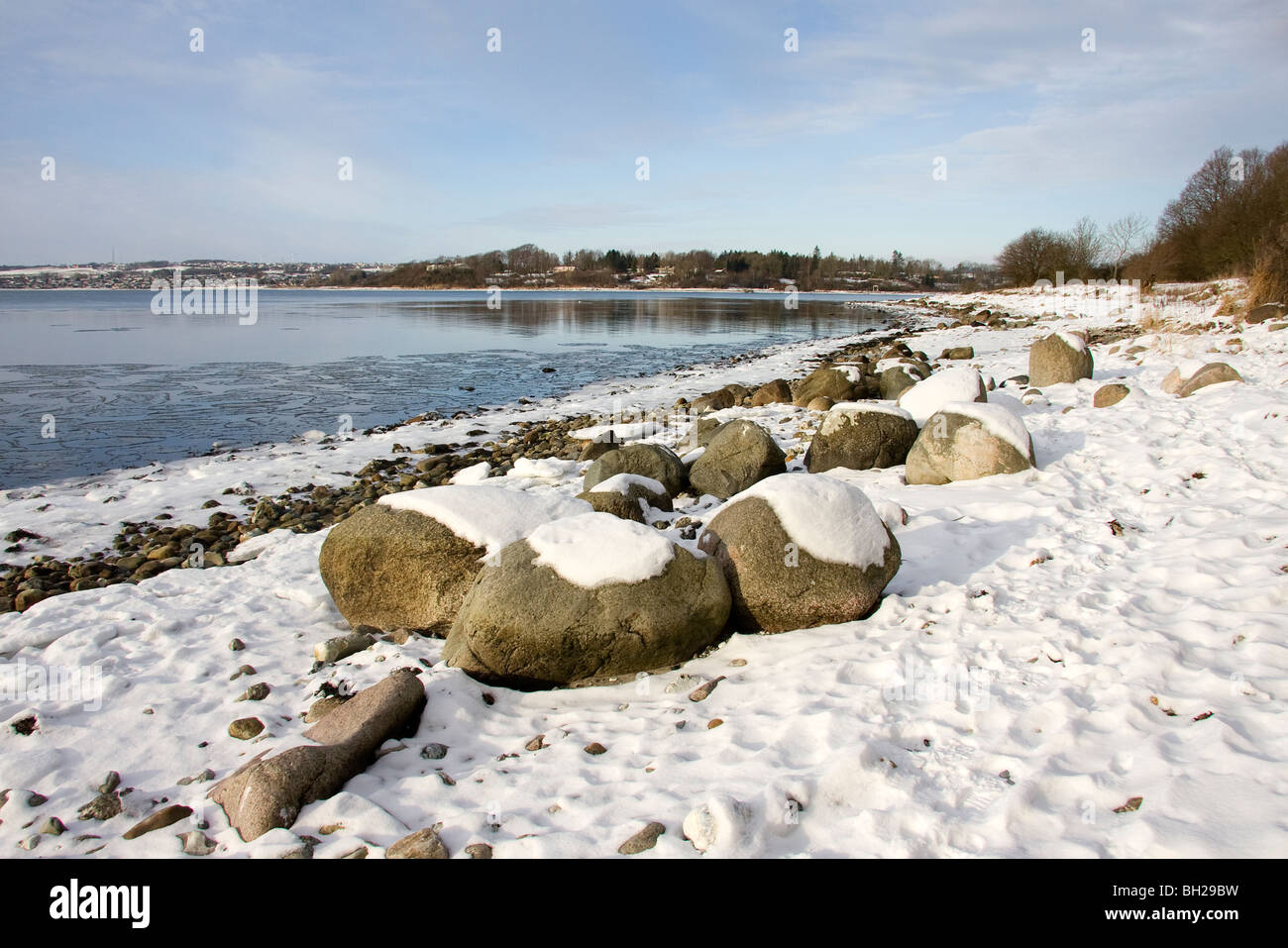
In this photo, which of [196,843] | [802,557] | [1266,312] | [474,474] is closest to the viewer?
[196,843]

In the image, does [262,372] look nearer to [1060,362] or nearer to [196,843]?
[1060,362]

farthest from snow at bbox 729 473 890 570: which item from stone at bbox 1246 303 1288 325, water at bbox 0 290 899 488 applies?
stone at bbox 1246 303 1288 325

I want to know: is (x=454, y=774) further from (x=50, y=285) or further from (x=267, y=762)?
(x=50, y=285)

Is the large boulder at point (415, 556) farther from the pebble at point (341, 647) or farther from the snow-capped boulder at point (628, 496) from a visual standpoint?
the snow-capped boulder at point (628, 496)

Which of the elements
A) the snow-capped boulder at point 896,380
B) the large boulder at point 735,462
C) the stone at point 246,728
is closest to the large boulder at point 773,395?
the snow-capped boulder at point 896,380

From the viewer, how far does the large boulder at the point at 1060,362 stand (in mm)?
13508

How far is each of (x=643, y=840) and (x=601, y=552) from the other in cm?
223

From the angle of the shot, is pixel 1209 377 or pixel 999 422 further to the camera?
pixel 1209 377

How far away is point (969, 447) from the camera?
842cm

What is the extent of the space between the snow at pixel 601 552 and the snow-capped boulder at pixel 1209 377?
10206mm

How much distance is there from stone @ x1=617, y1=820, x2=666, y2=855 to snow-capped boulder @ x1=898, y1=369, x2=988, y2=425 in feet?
27.3

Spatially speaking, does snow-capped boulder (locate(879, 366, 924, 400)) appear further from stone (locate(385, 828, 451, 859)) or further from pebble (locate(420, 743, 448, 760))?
stone (locate(385, 828, 451, 859))

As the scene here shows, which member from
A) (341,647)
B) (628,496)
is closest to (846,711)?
(341,647)
